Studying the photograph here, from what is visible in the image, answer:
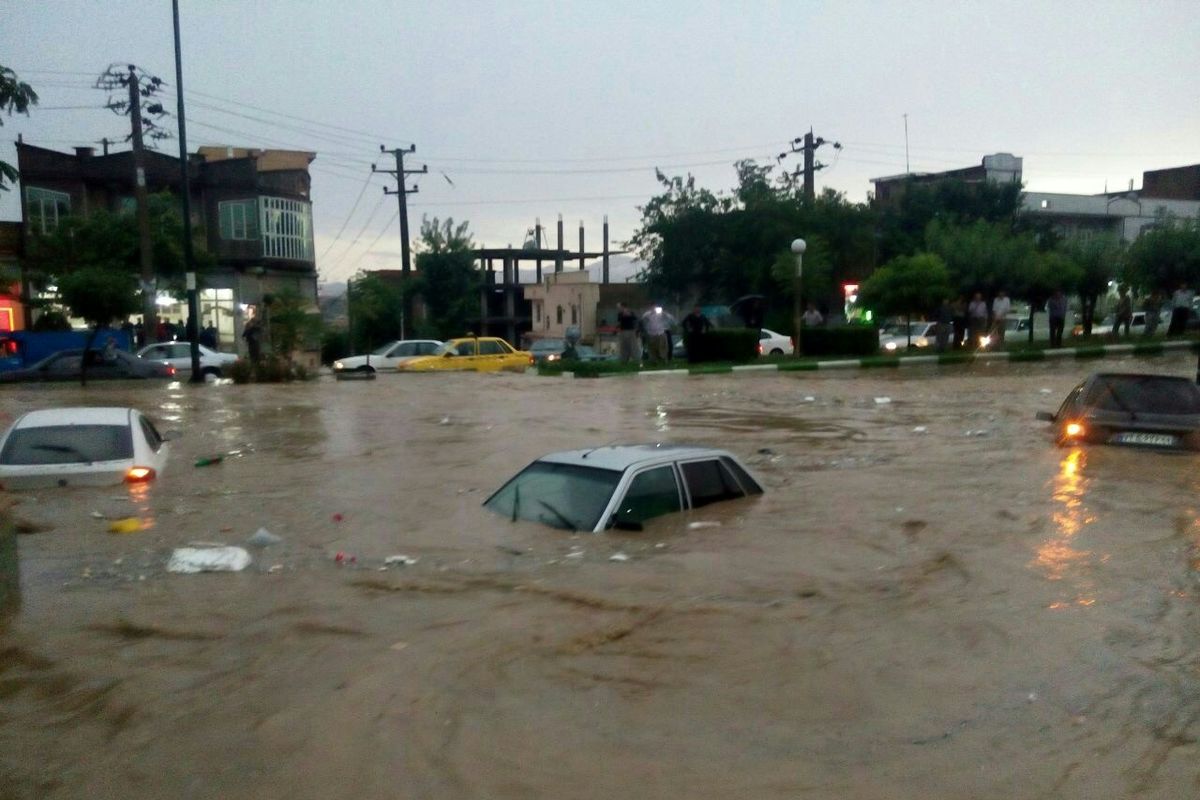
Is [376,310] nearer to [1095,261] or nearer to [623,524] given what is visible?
[1095,261]

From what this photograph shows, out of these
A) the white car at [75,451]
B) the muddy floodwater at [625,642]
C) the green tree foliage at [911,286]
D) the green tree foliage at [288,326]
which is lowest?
the muddy floodwater at [625,642]

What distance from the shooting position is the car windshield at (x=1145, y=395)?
12.7 m

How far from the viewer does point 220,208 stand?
47375 mm

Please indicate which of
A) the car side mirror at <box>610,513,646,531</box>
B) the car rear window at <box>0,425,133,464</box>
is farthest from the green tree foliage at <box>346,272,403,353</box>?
the car side mirror at <box>610,513,646,531</box>

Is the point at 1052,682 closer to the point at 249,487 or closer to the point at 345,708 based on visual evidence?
the point at 345,708

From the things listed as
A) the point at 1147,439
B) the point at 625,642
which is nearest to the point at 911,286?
the point at 1147,439

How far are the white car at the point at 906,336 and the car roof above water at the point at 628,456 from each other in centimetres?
2461

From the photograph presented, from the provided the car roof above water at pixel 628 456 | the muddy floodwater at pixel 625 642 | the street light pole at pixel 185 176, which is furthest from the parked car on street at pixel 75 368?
the car roof above water at pixel 628 456

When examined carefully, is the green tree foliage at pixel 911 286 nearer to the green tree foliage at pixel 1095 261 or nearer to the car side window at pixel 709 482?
the green tree foliage at pixel 1095 261

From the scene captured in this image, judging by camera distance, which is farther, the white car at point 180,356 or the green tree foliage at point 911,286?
the green tree foliage at point 911,286

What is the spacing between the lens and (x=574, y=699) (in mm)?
5891

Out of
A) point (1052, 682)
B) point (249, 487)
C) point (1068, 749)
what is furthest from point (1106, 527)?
point (249, 487)

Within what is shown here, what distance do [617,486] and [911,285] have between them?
25.3 m

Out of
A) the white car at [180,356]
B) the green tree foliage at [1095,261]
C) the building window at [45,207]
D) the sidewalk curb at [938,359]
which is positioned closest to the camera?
the sidewalk curb at [938,359]
